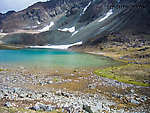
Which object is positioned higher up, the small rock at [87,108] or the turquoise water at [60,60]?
the turquoise water at [60,60]

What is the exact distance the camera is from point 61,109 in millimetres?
10461

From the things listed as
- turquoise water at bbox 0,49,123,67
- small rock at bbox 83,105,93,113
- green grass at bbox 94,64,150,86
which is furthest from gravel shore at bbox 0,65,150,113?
turquoise water at bbox 0,49,123,67

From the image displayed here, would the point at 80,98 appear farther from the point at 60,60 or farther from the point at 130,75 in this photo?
the point at 60,60

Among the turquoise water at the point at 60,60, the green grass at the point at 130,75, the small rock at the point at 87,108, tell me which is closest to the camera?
the small rock at the point at 87,108

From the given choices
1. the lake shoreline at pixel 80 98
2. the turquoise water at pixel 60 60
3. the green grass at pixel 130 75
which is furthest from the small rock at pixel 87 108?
the turquoise water at pixel 60 60

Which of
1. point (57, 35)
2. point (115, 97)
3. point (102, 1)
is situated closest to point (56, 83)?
point (115, 97)

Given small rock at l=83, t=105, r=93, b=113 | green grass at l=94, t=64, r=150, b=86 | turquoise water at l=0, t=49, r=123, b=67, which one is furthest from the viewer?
turquoise water at l=0, t=49, r=123, b=67

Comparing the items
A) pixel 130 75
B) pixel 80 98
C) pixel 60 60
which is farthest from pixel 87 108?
pixel 60 60

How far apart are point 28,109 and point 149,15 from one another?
105 meters

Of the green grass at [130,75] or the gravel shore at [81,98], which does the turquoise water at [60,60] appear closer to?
the green grass at [130,75]

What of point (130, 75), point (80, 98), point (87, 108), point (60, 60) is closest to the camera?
point (87, 108)

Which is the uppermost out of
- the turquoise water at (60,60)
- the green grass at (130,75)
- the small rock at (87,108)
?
the turquoise water at (60,60)

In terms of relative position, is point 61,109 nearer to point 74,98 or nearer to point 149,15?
point 74,98

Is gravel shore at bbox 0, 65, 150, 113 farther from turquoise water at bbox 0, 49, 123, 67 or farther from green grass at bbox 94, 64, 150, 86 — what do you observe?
turquoise water at bbox 0, 49, 123, 67
